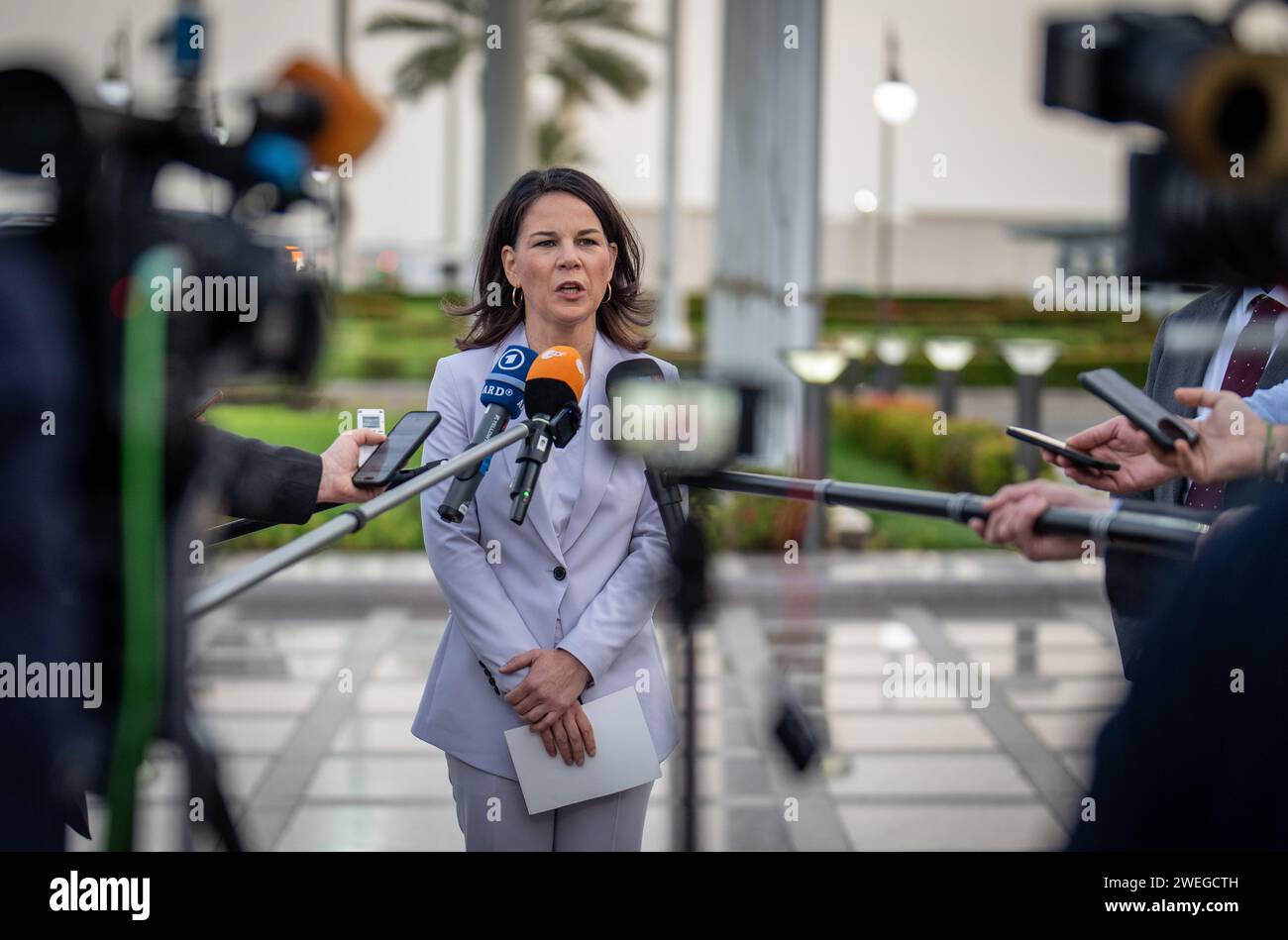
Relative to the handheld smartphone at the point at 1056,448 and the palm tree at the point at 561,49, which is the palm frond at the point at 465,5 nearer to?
the palm tree at the point at 561,49

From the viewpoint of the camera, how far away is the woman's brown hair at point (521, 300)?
8.74 ft

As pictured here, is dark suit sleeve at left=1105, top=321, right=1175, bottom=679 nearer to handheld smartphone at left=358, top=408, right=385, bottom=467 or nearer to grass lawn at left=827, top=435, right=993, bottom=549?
handheld smartphone at left=358, top=408, right=385, bottom=467

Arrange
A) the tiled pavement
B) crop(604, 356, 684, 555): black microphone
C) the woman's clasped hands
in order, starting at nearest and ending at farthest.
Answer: crop(604, 356, 684, 555): black microphone
the woman's clasped hands
the tiled pavement

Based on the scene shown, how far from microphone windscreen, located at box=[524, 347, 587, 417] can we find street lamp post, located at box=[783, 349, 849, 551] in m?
6.42

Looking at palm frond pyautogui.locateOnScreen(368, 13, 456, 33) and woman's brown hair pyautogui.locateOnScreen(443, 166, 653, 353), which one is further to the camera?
palm frond pyautogui.locateOnScreen(368, 13, 456, 33)

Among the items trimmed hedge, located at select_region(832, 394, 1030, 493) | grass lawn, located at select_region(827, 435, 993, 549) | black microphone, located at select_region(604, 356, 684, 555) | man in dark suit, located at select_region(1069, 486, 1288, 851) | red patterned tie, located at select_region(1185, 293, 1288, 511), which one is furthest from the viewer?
trimmed hedge, located at select_region(832, 394, 1030, 493)

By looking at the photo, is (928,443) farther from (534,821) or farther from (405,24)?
(405,24)

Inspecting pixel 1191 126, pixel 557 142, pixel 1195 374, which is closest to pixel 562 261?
pixel 1195 374

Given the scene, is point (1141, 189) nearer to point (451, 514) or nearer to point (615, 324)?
point (451, 514)

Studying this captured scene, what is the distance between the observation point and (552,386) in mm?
2201

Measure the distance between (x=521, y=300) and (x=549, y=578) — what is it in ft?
1.86

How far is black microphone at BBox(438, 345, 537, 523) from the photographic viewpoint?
2.12m

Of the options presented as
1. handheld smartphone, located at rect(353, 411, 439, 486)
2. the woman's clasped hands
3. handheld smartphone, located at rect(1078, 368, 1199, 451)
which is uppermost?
handheld smartphone, located at rect(1078, 368, 1199, 451)

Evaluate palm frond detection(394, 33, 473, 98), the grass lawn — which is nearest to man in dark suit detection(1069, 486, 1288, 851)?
the grass lawn
